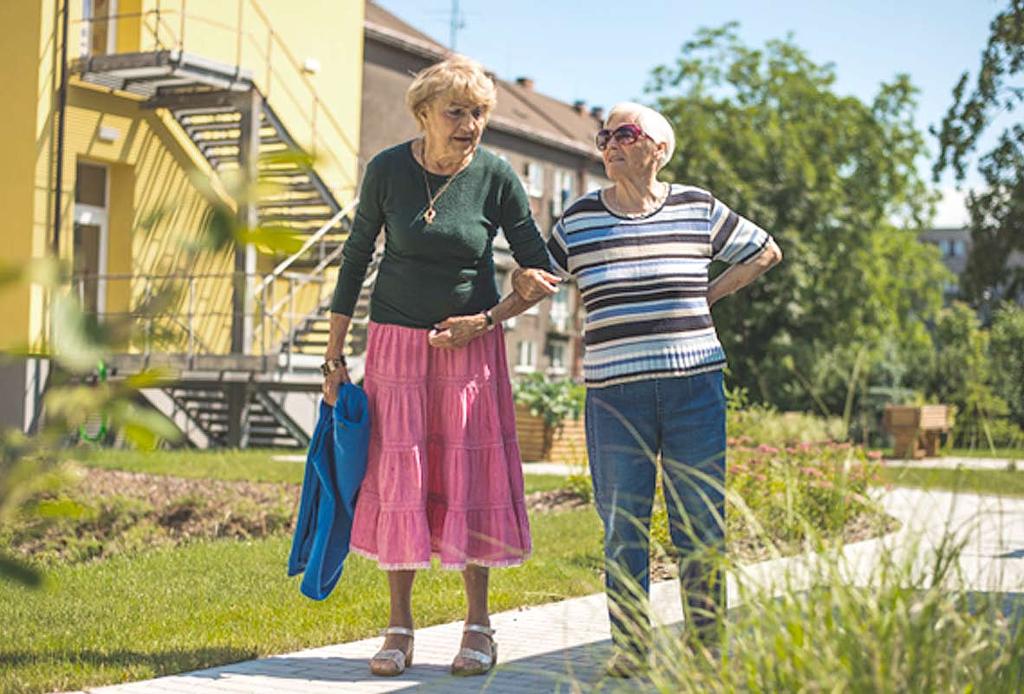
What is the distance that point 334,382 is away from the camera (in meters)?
5.33

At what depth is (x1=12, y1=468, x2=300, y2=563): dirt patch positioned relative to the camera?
867 cm

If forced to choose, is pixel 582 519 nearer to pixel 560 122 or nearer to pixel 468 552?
pixel 468 552

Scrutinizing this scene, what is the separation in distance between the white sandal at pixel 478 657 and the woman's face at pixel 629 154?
63.9 inches

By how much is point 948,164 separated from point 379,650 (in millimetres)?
18549

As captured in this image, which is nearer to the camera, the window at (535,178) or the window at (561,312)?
the window at (535,178)

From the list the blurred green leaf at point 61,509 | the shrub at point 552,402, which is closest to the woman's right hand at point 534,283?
the blurred green leaf at point 61,509

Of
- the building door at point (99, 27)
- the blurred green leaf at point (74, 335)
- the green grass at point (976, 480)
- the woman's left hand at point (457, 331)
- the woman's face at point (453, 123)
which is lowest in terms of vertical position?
the green grass at point (976, 480)

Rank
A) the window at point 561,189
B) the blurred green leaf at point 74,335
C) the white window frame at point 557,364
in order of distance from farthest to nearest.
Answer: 1. the window at point 561,189
2. the white window frame at point 557,364
3. the blurred green leaf at point 74,335

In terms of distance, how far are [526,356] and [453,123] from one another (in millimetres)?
40323

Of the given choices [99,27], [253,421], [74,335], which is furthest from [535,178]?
[74,335]

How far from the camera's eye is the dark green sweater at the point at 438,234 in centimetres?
521

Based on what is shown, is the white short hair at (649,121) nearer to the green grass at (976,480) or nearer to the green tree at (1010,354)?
the green grass at (976,480)

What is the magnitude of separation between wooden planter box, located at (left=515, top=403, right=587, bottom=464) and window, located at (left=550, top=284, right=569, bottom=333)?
995 inches

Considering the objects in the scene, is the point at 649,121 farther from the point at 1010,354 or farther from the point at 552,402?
the point at 1010,354
